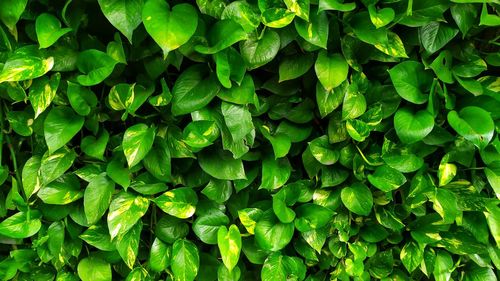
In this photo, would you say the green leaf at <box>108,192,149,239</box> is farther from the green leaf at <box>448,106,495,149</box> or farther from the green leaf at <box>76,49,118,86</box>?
the green leaf at <box>448,106,495,149</box>

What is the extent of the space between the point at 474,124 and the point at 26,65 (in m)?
0.97

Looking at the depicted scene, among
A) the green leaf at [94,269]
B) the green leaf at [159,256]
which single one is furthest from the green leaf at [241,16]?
the green leaf at [94,269]

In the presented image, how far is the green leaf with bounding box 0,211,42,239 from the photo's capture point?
99cm

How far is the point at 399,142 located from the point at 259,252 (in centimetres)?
45

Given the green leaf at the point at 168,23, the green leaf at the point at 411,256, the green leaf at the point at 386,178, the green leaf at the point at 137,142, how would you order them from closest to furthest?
the green leaf at the point at 168,23 < the green leaf at the point at 137,142 < the green leaf at the point at 386,178 < the green leaf at the point at 411,256

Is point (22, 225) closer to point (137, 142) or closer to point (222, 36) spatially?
point (137, 142)

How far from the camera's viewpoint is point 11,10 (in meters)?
0.84

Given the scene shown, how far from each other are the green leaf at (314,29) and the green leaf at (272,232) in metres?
0.43

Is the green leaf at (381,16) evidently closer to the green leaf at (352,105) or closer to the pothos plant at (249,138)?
the pothos plant at (249,138)

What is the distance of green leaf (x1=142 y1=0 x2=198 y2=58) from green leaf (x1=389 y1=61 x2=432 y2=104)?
0.46 m

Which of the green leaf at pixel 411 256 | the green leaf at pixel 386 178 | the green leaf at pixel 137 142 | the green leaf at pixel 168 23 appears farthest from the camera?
the green leaf at pixel 411 256

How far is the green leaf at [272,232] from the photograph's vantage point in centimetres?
103

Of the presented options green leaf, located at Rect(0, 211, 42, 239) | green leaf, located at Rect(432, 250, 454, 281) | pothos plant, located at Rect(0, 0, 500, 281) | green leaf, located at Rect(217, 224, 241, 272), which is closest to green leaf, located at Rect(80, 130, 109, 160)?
pothos plant, located at Rect(0, 0, 500, 281)

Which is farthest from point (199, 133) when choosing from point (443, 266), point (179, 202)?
point (443, 266)
